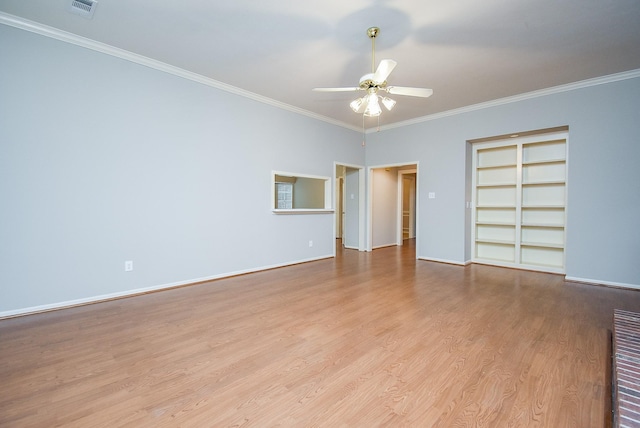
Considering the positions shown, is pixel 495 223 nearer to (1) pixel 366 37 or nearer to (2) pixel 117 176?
(1) pixel 366 37

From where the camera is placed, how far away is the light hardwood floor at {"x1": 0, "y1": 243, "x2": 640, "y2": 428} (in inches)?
57.2

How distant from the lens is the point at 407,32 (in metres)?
2.72

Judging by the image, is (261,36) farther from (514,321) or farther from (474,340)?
(514,321)

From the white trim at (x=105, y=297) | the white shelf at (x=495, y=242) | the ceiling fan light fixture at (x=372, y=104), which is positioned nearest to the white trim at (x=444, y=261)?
the white shelf at (x=495, y=242)

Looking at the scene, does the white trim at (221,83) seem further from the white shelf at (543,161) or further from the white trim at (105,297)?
the white trim at (105,297)

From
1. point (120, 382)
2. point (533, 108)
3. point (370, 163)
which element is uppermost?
point (533, 108)

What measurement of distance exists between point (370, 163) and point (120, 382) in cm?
569

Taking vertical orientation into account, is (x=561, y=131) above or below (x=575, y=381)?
above

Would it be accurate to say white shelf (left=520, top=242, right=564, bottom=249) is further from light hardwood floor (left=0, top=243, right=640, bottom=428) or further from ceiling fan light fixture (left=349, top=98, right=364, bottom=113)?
ceiling fan light fixture (left=349, top=98, right=364, bottom=113)

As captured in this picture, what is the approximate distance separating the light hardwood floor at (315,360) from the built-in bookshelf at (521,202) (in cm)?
133

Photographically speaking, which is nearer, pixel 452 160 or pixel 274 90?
pixel 274 90

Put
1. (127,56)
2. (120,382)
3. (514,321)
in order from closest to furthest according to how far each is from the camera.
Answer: (120,382)
(514,321)
(127,56)

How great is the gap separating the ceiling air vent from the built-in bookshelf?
5.69m

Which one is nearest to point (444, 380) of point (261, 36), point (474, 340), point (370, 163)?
point (474, 340)
